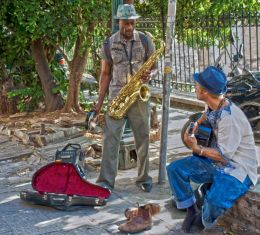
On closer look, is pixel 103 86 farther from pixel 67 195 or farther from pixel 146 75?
pixel 67 195

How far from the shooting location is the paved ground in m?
4.71

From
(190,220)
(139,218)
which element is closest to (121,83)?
(139,218)

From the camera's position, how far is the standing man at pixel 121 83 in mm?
5508

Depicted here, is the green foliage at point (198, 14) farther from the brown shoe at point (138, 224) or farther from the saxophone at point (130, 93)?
the brown shoe at point (138, 224)

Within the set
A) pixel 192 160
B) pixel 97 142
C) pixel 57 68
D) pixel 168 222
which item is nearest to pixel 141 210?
pixel 168 222

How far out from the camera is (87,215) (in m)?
5.05

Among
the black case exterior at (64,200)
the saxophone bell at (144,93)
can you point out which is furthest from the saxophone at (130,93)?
the black case exterior at (64,200)

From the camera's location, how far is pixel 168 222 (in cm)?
476

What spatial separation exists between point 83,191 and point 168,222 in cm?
91

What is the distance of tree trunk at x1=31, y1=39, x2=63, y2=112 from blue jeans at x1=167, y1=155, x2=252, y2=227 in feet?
18.3

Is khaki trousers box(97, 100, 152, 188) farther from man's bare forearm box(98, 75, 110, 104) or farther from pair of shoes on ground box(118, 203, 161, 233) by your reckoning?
pair of shoes on ground box(118, 203, 161, 233)

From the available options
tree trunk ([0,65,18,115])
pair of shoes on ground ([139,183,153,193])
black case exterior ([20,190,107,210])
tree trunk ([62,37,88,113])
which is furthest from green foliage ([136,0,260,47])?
black case exterior ([20,190,107,210])

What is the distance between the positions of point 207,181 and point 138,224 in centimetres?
69

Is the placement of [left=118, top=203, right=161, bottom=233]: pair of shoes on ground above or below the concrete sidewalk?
above
